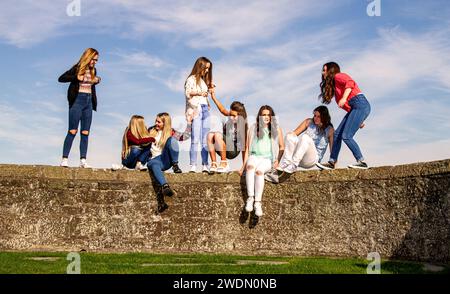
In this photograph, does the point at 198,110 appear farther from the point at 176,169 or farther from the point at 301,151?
the point at 301,151

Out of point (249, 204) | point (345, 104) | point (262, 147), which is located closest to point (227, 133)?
point (262, 147)

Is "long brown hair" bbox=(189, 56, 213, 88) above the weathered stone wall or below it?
above

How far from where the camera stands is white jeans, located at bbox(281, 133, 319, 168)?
9.52m

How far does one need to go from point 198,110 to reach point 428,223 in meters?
4.25

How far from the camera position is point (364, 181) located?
9070 millimetres

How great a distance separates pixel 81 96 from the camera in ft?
33.1

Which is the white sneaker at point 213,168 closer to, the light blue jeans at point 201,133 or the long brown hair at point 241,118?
the light blue jeans at point 201,133

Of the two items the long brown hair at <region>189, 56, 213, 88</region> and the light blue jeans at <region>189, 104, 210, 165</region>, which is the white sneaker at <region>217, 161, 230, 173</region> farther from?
the long brown hair at <region>189, 56, 213, 88</region>

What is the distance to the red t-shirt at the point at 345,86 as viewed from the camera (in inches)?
372

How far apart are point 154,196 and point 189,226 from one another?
2.65ft

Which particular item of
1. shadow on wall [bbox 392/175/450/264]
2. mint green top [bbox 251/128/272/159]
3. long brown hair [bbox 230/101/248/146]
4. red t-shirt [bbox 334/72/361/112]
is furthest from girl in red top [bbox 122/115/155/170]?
shadow on wall [bbox 392/175/450/264]

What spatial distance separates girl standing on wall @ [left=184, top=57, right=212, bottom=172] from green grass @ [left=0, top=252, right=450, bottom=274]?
1978mm

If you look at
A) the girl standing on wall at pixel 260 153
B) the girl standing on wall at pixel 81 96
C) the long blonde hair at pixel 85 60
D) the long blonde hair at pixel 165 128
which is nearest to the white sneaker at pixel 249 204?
the girl standing on wall at pixel 260 153

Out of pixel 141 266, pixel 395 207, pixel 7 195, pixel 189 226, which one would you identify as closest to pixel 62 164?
pixel 7 195
